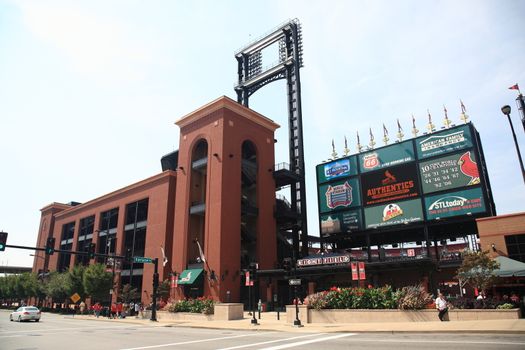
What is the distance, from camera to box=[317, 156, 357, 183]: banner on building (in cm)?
4974

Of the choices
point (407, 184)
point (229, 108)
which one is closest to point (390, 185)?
point (407, 184)

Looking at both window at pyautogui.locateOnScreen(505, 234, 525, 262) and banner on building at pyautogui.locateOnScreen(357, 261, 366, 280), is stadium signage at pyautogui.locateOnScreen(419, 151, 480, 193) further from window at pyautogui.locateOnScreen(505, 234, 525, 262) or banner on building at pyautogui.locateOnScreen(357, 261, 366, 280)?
banner on building at pyautogui.locateOnScreen(357, 261, 366, 280)

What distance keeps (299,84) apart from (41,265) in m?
62.1

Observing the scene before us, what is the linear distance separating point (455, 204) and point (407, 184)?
565 cm

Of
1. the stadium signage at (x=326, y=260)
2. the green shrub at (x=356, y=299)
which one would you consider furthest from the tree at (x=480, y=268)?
the stadium signage at (x=326, y=260)

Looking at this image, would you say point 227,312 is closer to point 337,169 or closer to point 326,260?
point 326,260

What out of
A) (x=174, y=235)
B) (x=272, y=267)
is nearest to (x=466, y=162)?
(x=272, y=267)

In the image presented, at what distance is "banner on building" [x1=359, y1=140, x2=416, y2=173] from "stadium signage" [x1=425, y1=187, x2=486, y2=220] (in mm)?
5666

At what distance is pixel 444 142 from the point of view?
4241 centimetres

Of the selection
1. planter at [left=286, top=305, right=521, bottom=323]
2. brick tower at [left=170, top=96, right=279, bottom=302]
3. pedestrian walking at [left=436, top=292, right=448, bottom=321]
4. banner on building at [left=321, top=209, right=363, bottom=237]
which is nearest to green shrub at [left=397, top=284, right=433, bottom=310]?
planter at [left=286, top=305, right=521, bottom=323]

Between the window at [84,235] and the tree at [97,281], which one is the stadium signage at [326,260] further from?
the window at [84,235]

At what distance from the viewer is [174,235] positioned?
46781mm

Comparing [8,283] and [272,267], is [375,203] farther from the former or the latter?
[8,283]

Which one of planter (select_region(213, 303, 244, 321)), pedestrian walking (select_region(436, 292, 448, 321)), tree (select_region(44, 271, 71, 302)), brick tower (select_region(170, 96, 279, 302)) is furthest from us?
tree (select_region(44, 271, 71, 302))
